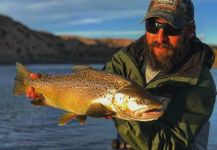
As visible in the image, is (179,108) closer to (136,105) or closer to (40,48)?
(136,105)

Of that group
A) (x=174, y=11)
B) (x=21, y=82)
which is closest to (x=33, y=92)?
(x=21, y=82)

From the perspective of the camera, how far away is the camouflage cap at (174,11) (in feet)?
13.8

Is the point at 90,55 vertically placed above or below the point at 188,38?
below

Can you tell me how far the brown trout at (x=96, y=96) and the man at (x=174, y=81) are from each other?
258 mm

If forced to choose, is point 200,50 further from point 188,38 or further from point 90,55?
point 90,55

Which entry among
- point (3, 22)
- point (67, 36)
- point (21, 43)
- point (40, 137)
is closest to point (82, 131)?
point (40, 137)

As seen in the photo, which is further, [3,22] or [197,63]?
[3,22]

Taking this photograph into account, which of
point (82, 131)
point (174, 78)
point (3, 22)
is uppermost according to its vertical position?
point (174, 78)

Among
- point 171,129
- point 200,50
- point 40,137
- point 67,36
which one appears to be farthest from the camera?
point 67,36

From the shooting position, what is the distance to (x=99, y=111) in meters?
3.92

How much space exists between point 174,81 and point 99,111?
2.11 feet

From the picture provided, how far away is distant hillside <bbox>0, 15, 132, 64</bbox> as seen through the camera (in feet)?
219

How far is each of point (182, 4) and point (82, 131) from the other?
930cm

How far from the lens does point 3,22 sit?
260 ft
